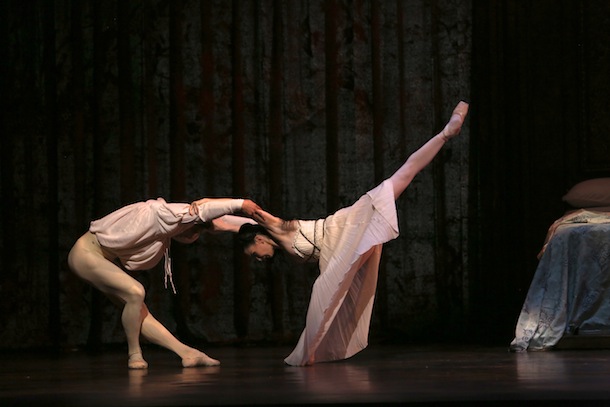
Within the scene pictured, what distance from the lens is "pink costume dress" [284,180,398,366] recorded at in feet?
14.0

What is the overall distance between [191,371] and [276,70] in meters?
2.82

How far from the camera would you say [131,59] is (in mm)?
6539

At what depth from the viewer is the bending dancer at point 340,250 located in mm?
4273

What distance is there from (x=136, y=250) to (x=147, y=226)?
0.16m

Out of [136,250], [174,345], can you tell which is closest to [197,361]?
→ [174,345]

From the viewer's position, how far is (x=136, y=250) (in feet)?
14.7

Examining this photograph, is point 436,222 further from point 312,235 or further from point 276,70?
point 312,235

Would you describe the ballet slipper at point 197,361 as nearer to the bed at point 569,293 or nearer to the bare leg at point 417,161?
the bare leg at point 417,161

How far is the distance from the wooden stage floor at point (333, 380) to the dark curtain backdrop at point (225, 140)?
43.9 inches

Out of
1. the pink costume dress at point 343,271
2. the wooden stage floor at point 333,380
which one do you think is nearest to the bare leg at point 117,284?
the wooden stage floor at point 333,380

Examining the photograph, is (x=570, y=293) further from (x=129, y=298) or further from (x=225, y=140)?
(x=225, y=140)

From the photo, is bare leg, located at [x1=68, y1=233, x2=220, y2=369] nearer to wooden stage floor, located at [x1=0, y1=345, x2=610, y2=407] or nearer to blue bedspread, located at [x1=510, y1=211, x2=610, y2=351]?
wooden stage floor, located at [x1=0, y1=345, x2=610, y2=407]

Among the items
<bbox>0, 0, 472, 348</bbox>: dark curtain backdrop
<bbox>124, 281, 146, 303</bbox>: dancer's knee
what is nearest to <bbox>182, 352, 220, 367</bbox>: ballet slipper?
<bbox>124, 281, 146, 303</bbox>: dancer's knee

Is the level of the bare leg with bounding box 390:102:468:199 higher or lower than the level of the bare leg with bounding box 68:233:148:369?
higher
